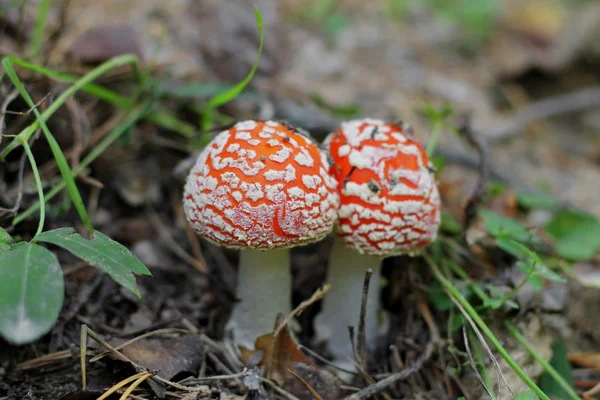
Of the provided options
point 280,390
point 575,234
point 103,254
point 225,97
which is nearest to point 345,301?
point 280,390

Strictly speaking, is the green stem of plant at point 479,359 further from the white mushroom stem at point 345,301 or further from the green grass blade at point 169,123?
the green grass blade at point 169,123

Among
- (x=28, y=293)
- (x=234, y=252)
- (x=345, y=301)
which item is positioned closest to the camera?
(x=28, y=293)

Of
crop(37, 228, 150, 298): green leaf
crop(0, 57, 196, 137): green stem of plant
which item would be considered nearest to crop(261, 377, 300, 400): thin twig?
crop(37, 228, 150, 298): green leaf

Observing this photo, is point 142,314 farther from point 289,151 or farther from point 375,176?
point 375,176

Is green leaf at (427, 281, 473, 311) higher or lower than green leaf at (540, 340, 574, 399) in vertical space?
higher

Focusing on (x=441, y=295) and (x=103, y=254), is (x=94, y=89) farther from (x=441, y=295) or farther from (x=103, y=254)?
(x=441, y=295)

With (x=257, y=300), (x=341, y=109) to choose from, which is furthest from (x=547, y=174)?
(x=257, y=300)

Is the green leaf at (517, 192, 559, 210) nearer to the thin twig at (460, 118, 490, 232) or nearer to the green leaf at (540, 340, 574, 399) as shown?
the thin twig at (460, 118, 490, 232)
